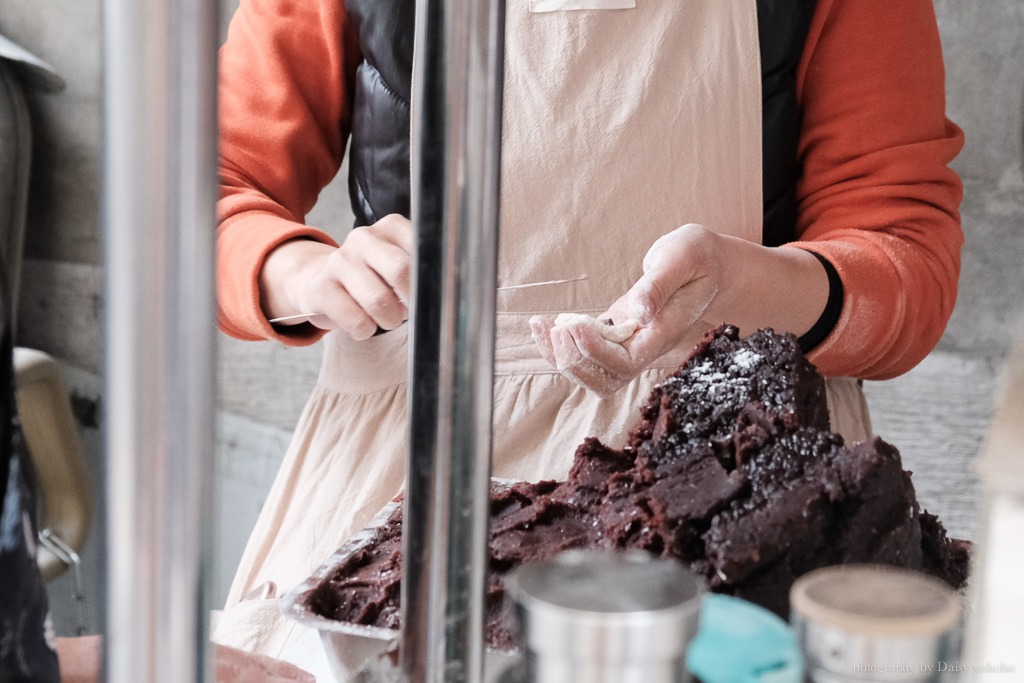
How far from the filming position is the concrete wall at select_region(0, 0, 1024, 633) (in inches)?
62.4

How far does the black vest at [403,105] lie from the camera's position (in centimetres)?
110

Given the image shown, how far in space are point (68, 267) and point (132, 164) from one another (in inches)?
85.4

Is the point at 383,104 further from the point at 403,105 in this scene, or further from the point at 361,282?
the point at 361,282

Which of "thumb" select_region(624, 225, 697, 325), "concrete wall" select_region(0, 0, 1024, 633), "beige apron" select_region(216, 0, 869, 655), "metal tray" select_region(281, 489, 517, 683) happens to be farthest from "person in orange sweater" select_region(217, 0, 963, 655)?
"metal tray" select_region(281, 489, 517, 683)

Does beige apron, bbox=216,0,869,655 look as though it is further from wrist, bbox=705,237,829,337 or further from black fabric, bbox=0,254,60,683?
black fabric, bbox=0,254,60,683

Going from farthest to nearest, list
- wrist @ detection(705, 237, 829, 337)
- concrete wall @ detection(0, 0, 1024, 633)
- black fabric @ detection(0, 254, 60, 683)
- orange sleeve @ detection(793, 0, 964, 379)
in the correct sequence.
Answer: concrete wall @ detection(0, 0, 1024, 633)
orange sleeve @ detection(793, 0, 964, 379)
wrist @ detection(705, 237, 829, 337)
black fabric @ detection(0, 254, 60, 683)

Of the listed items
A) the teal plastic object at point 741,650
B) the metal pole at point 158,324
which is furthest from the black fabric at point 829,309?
the metal pole at point 158,324

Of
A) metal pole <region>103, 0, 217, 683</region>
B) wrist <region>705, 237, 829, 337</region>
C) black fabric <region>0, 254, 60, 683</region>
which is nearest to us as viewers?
metal pole <region>103, 0, 217, 683</region>

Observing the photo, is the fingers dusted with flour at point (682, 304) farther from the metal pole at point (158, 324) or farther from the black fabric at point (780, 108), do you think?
the metal pole at point (158, 324)

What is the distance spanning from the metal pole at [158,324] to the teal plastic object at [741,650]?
15 centimetres

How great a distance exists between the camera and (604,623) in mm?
234

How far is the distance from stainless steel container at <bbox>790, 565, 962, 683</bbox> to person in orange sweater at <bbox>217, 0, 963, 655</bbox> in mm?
743

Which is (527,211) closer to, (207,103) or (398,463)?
(398,463)

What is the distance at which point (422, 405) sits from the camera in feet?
1.02
